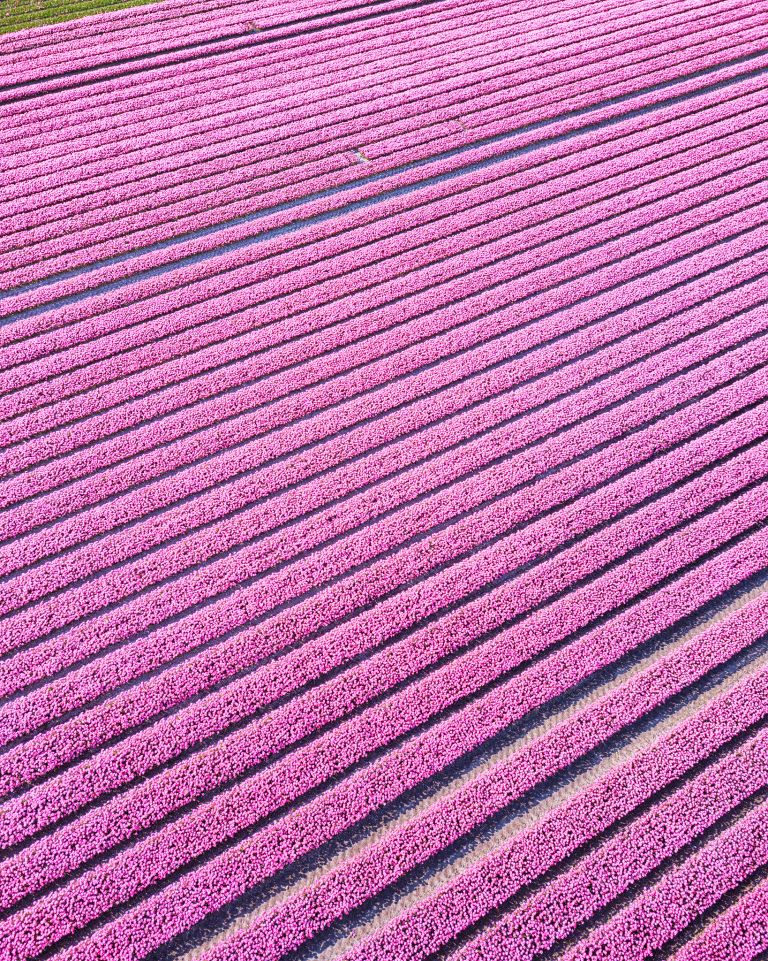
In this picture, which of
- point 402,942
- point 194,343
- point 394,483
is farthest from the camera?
point 194,343

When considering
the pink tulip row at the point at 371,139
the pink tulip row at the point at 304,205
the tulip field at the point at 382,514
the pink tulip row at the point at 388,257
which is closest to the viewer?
the tulip field at the point at 382,514

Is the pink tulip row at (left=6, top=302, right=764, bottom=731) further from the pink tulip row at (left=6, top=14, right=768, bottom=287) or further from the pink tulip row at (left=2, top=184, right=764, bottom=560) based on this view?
the pink tulip row at (left=6, top=14, right=768, bottom=287)

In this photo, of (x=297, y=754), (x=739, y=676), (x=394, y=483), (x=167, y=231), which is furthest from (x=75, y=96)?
(x=739, y=676)

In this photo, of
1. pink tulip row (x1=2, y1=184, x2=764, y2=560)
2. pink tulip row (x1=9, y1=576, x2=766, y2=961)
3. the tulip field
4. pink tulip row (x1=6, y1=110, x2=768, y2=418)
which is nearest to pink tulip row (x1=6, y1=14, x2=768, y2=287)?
the tulip field

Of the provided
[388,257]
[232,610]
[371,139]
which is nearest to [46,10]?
[371,139]

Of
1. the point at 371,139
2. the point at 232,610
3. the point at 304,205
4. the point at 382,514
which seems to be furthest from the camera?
the point at 371,139

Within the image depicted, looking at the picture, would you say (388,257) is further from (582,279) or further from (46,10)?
(46,10)

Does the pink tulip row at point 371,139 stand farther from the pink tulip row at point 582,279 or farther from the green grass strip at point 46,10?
the green grass strip at point 46,10

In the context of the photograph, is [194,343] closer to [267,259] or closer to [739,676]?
[267,259]

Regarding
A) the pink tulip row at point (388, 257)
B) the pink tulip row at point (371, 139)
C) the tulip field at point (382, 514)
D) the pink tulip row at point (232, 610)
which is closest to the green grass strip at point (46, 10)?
the tulip field at point (382, 514)
